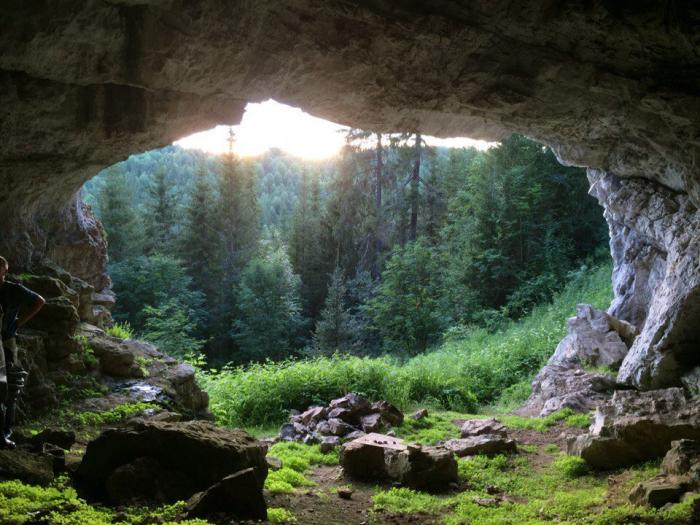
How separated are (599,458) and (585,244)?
1817cm

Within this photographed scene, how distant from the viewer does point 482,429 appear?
8977 mm

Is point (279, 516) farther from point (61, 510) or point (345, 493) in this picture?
point (61, 510)

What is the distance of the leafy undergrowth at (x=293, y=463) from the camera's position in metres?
6.39

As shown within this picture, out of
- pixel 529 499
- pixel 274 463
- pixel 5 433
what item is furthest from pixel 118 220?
pixel 529 499

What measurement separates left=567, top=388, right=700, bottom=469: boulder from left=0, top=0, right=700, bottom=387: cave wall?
242cm

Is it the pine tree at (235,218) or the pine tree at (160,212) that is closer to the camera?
the pine tree at (160,212)

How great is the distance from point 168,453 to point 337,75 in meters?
4.79

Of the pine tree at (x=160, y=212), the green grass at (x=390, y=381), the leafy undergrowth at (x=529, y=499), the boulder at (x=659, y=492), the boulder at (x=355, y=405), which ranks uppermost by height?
the pine tree at (x=160, y=212)

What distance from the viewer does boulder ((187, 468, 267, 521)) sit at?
472cm

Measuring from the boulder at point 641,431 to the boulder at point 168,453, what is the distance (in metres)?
4.49

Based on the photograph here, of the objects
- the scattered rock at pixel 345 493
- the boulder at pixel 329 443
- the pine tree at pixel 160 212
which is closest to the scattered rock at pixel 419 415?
the boulder at pixel 329 443

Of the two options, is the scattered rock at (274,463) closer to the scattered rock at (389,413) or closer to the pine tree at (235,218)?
the scattered rock at (389,413)

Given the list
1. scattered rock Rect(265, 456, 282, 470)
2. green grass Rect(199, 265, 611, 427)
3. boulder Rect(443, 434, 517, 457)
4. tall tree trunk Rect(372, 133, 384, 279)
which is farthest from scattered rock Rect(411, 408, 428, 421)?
tall tree trunk Rect(372, 133, 384, 279)

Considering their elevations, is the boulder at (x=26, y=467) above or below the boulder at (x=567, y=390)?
above
